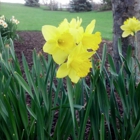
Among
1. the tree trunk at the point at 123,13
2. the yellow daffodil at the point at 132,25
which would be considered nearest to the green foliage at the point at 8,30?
the tree trunk at the point at 123,13

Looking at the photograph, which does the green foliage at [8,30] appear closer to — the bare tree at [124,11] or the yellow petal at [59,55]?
the bare tree at [124,11]

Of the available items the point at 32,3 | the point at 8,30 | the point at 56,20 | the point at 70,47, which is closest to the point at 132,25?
the point at 70,47

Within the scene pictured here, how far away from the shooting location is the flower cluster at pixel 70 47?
699 millimetres

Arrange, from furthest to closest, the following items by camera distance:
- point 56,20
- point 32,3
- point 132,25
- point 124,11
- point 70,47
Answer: point 32,3
point 56,20
point 124,11
point 132,25
point 70,47

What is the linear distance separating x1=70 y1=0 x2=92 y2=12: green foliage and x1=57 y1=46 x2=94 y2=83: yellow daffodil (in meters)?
18.5

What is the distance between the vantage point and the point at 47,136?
100 centimetres

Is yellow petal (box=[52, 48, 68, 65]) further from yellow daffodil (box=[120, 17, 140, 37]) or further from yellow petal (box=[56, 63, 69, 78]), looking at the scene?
yellow daffodil (box=[120, 17, 140, 37])

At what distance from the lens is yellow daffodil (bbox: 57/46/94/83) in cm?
70

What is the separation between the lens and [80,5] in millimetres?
18609

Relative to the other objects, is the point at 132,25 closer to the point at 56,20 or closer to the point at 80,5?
the point at 56,20

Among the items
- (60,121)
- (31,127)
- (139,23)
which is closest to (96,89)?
(60,121)

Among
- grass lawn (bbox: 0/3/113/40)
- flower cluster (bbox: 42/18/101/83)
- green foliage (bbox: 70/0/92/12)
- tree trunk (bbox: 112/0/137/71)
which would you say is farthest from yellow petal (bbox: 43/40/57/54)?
green foliage (bbox: 70/0/92/12)

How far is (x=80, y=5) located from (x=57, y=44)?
1855 centimetres

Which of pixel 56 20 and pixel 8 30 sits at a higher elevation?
pixel 56 20
